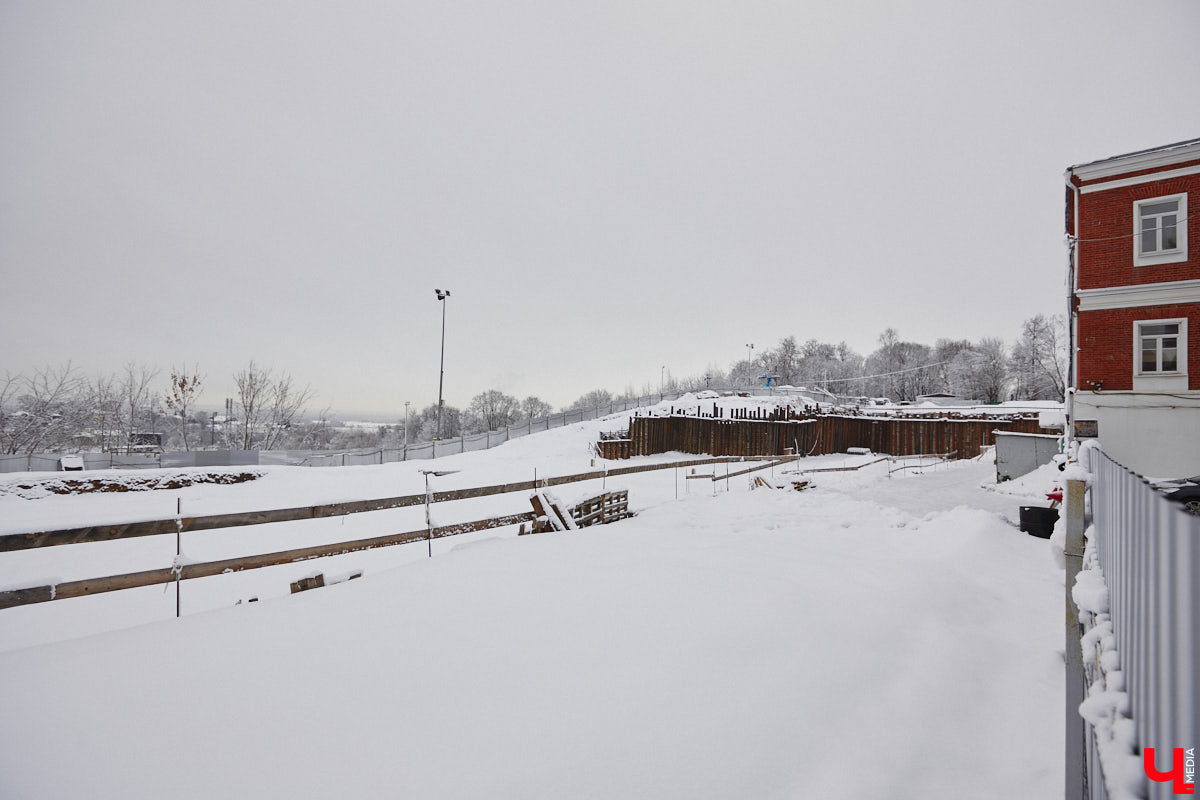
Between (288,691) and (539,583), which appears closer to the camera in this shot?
(288,691)

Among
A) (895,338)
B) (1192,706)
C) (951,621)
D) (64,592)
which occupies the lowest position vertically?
(951,621)

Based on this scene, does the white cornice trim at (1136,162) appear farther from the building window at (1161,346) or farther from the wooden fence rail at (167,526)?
the wooden fence rail at (167,526)

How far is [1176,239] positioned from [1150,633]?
19.4 metres

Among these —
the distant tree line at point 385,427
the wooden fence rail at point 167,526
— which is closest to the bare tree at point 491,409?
the distant tree line at point 385,427

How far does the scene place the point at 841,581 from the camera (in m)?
4.43

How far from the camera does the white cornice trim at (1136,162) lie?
13070 mm

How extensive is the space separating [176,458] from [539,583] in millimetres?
25434

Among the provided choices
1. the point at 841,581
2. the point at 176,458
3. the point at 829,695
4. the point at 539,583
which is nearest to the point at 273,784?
the point at 539,583

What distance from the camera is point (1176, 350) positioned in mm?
13148

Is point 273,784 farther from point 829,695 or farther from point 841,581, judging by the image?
point 841,581

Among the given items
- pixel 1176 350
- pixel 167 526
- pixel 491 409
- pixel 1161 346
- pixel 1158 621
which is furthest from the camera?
pixel 491 409

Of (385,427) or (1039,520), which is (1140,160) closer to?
(1039,520)

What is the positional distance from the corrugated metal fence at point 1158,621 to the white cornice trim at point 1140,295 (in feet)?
59.0

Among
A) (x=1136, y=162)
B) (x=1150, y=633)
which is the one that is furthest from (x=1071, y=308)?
(x=1150, y=633)
